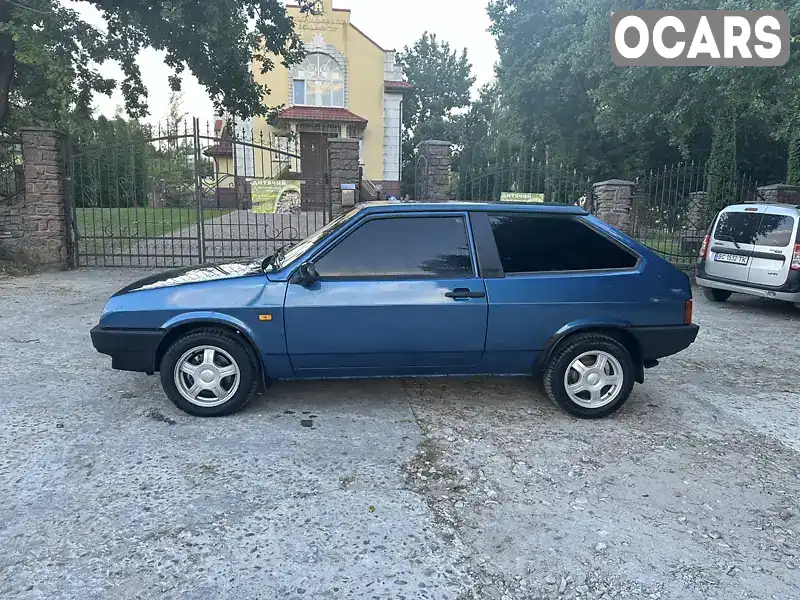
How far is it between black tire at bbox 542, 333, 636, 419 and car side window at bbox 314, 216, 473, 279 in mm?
951

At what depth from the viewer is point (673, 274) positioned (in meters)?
4.67

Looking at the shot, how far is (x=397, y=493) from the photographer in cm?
348

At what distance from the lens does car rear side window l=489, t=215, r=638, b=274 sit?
15.0 feet

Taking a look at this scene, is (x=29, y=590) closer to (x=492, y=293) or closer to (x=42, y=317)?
(x=492, y=293)

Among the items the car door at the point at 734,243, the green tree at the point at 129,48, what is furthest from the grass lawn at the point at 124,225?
the car door at the point at 734,243

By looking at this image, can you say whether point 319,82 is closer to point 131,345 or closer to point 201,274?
point 201,274

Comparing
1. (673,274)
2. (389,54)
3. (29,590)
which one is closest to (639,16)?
(673,274)

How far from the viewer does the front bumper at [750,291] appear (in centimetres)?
841

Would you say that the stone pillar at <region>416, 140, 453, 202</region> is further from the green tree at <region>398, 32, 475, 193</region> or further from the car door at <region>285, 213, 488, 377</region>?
the green tree at <region>398, 32, 475, 193</region>

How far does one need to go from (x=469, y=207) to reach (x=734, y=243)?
6.43 metres

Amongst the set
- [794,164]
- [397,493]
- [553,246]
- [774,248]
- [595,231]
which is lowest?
[397,493]

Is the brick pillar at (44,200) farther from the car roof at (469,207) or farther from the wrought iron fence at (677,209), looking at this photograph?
the wrought iron fence at (677,209)

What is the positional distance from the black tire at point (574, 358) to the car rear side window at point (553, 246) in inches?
22.0

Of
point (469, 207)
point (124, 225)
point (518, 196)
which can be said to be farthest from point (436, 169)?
point (124, 225)
